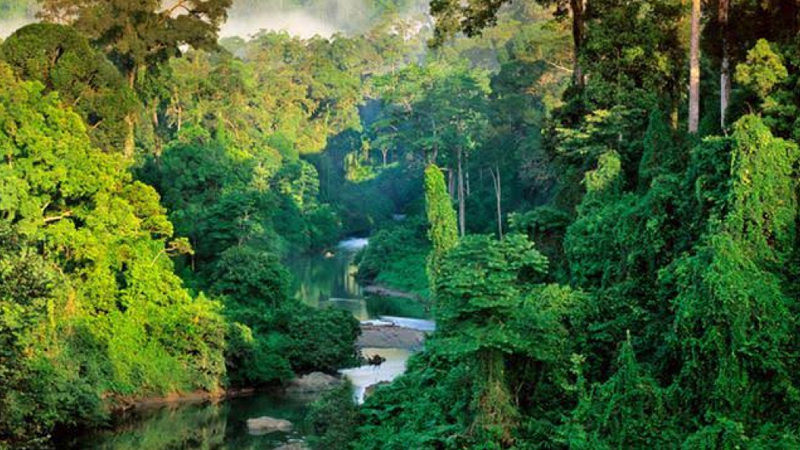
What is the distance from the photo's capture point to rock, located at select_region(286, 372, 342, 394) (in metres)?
33.5

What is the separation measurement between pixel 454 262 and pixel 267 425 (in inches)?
499

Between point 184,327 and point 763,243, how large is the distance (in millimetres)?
20588

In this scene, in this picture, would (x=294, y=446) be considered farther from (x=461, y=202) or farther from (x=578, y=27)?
(x=461, y=202)

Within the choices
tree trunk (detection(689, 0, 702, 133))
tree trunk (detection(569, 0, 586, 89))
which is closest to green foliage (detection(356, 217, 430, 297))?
tree trunk (detection(569, 0, 586, 89))

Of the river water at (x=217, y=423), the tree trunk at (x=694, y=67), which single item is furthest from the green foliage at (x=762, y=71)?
the river water at (x=217, y=423)

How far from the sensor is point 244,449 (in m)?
26.9

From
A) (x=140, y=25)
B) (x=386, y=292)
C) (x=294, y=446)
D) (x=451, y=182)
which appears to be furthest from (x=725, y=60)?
(x=451, y=182)

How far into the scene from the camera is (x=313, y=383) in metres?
33.9

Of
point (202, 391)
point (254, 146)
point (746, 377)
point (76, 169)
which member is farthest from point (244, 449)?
point (254, 146)

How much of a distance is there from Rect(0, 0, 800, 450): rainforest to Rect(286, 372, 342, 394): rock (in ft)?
0.34

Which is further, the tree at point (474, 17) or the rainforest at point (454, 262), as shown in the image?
the tree at point (474, 17)

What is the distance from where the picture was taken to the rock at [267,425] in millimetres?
28327

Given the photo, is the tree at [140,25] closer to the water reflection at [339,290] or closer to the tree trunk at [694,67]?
the water reflection at [339,290]

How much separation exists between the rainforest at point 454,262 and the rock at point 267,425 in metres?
0.15
